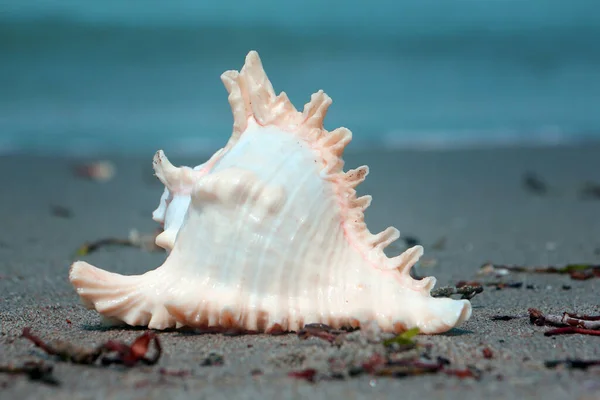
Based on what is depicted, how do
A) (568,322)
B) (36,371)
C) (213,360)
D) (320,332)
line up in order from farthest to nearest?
(568,322), (320,332), (213,360), (36,371)

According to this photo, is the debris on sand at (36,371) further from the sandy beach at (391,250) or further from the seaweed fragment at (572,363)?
the seaweed fragment at (572,363)

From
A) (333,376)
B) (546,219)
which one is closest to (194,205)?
(333,376)

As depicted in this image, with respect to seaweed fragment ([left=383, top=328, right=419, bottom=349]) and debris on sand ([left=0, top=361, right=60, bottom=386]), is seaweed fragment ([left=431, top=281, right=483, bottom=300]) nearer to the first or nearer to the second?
seaweed fragment ([left=383, top=328, right=419, bottom=349])

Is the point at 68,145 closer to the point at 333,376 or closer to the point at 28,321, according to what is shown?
the point at 28,321

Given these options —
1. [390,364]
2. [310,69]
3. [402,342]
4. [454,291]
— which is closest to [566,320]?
[454,291]

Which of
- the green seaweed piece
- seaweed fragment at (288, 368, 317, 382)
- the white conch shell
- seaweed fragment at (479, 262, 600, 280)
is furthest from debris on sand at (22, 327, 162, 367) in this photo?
seaweed fragment at (479, 262, 600, 280)

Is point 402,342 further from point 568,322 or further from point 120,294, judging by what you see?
point 120,294

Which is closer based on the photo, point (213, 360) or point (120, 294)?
point (213, 360)
